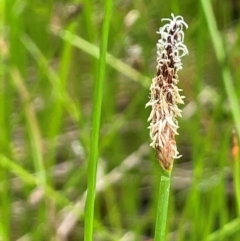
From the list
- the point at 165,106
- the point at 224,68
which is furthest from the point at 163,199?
the point at 224,68

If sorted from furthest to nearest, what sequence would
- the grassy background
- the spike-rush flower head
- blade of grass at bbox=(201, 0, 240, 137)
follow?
the grassy background → blade of grass at bbox=(201, 0, 240, 137) → the spike-rush flower head

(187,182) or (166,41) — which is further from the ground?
(187,182)

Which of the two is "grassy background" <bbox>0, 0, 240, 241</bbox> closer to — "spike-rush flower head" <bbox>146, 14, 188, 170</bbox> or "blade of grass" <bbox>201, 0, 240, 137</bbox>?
"blade of grass" <bbox>201, 0, 240, 137</bbox>

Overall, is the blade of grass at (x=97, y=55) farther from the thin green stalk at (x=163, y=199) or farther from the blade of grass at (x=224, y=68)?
the thin green stalk at (x=163, y=199)

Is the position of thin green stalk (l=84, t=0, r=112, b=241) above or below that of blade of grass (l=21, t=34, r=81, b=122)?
below

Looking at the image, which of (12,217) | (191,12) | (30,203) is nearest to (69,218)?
(30,203)

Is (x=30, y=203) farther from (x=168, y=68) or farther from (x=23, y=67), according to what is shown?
(x=168, y=68)

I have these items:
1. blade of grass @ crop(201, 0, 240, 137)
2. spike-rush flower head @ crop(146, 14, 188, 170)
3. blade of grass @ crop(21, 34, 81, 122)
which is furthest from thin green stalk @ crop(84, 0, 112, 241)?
blade of grass @ crop(21, 34, 81, 122)

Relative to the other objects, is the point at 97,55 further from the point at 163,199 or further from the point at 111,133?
the point at 163,199
